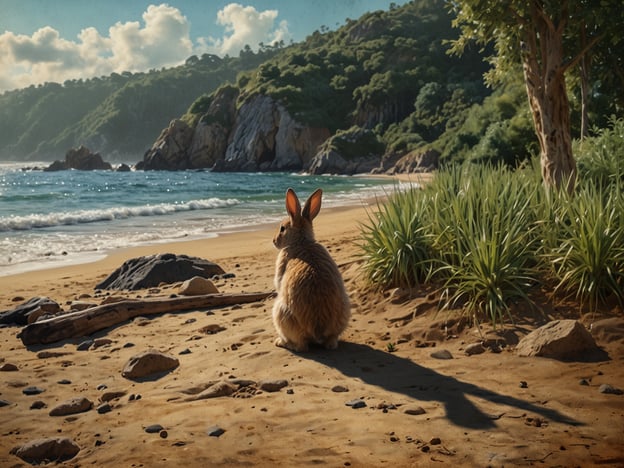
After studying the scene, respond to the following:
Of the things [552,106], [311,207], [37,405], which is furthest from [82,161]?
[37,405]

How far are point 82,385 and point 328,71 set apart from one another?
125 m

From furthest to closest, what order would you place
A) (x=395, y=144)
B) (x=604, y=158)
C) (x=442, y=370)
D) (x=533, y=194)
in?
(x=395, y=144), (x=604, y=158), (x=533, y=194), (x=442, y=370)

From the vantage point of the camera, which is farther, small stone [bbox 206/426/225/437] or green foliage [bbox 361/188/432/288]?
green foliage [bbox 361/188/432/288]

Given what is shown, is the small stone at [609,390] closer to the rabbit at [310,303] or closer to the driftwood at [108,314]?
the rabbit at [310,303]

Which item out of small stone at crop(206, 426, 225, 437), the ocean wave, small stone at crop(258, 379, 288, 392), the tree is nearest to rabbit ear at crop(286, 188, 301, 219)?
small stone at crop(258, 379, 288, 392)

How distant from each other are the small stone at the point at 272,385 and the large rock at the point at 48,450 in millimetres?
1545

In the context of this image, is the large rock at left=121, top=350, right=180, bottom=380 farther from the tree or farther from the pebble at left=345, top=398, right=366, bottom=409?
the tree

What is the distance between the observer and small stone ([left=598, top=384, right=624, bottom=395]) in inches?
177

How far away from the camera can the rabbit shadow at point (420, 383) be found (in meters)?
4.14

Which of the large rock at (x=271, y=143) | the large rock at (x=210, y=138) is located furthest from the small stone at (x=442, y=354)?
the large rock at (x=210, y=138)

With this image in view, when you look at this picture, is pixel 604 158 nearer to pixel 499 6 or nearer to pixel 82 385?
pixel 499 6

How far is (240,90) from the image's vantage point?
129250mm

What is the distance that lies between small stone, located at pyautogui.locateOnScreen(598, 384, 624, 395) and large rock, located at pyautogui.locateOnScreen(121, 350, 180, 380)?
12.8ft

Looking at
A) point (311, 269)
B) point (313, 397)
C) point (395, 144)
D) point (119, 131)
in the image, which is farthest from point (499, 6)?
point (119, 131)
